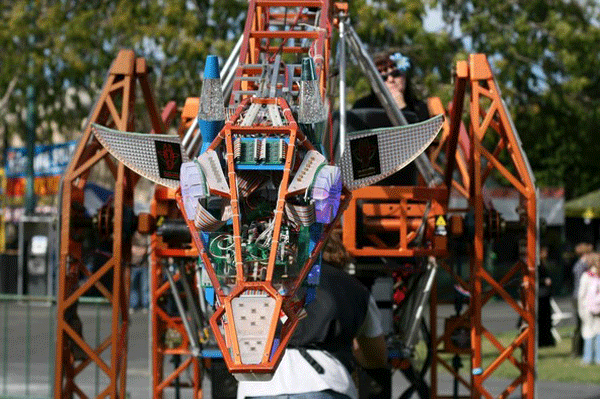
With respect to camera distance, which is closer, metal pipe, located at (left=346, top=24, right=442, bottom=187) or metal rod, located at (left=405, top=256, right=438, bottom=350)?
metal pipe, located at (left=346, top=24, right=442, bottom=187)

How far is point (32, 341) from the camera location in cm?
1688

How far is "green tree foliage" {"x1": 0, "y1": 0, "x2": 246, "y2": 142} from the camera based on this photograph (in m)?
25.7

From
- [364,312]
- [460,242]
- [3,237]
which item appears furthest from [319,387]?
[3,237]

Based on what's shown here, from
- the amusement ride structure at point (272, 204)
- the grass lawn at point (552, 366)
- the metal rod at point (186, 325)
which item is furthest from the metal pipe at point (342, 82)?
the grass lawn at point (552, 366)

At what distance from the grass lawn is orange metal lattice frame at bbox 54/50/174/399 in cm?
774

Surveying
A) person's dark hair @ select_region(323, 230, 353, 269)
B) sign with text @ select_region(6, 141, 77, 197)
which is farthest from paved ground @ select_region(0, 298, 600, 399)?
sign with text @ select_region(6, 141, 77, 197)

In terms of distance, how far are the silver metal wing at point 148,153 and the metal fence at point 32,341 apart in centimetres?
626

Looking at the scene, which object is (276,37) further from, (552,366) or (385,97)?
(552,366)

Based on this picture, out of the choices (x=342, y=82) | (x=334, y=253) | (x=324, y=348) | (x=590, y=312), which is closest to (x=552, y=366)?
(x=590, y=312)

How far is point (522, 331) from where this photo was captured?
9562 millimetres

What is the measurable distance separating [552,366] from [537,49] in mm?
8826

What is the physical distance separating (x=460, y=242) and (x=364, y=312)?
3000mm

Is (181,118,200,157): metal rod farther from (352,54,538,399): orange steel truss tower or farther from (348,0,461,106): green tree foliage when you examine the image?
(348,0,461,106): green tree foliage

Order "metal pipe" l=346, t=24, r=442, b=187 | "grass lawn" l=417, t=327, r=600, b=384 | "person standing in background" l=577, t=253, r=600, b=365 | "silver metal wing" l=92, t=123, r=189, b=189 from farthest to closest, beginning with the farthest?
"person standing in background" l=577, t=253, r=600, b=365
"grass lawn" l=417, t=327, r=600, b=384
"metal pipe" l=346, t=24, r=442, b=187
"silver metal wing" l=92, t=123, r=189, b=189
